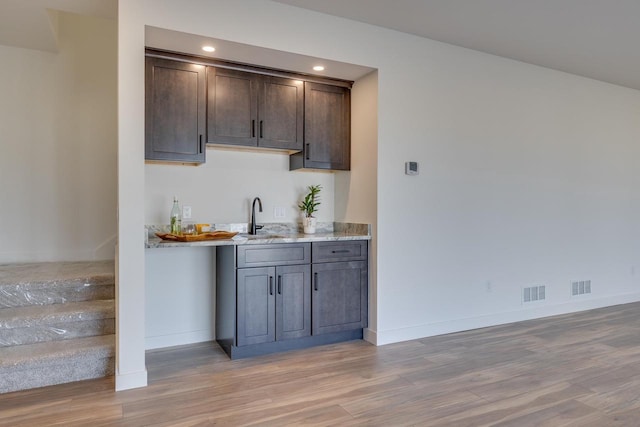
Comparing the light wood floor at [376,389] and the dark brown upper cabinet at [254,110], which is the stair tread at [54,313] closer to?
the light wood floor at [376,389]

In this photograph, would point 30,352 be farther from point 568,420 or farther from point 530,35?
point 530,35

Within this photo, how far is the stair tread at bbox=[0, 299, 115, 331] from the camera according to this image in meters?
2.78

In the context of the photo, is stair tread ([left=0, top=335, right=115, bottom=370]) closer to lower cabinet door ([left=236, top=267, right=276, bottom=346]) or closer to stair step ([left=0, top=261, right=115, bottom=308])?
stair step ([left=0, top=261, right=115, bottom=308])

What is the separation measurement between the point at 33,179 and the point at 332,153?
9.34 ft

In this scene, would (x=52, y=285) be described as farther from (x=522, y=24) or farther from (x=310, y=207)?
(x=522, y=24)

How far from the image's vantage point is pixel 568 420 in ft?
7.25

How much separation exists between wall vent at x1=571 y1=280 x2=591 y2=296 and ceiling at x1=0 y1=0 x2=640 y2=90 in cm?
241

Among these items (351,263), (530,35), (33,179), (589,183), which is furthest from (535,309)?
(33,179)

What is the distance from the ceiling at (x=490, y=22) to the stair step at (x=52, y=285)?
77.8 inches

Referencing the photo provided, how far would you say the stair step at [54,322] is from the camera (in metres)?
2.77

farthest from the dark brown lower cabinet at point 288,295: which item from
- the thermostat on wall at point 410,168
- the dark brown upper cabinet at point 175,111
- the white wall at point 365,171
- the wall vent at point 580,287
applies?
the wall vent at point 580,287

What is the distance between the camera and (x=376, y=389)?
102 inches

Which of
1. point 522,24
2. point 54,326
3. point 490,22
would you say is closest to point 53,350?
point 54,326

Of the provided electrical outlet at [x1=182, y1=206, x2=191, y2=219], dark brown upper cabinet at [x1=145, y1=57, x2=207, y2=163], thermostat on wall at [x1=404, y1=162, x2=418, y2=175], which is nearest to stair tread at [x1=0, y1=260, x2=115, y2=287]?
electrical outlet at [x1=182, y1=206, x2=191, y2=219]
